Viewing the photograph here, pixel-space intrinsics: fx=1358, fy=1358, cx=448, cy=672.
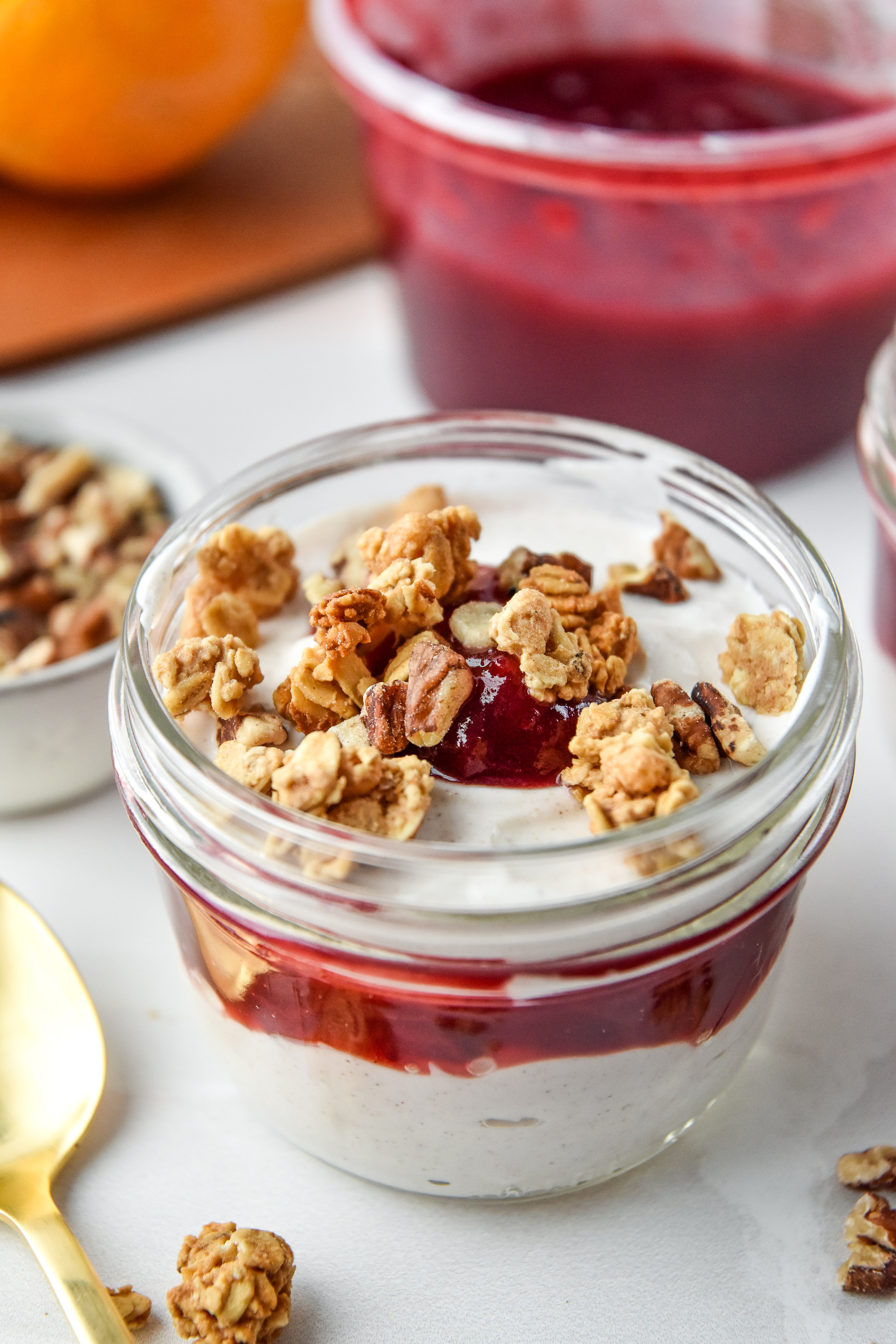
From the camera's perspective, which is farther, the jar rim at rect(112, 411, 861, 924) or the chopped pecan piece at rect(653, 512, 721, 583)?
the chopped pecan piece at rect(653, 512, 721, 583)

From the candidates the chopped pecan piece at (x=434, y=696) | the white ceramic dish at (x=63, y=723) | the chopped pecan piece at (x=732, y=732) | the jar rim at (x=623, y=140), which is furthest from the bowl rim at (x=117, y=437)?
the chopped pecan piece at (x=732, y=732)

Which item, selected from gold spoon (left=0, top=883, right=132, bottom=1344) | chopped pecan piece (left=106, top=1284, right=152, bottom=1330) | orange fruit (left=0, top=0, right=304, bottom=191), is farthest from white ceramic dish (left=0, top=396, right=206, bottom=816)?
orange fruit (left=0, top=0, right=304, bottom=191)

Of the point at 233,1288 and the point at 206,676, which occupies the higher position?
the point at 206,676

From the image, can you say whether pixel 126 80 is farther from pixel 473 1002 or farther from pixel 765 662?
pixel 473 1002

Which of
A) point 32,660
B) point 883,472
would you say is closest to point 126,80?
point 32,660

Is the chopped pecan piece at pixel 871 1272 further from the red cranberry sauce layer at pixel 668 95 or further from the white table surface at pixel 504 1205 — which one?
the red cranberry sauce layer at pixel 668 95

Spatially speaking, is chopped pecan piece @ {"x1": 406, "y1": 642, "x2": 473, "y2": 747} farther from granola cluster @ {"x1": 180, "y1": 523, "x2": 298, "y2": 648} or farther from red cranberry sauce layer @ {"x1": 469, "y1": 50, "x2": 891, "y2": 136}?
red cranberry sauce layer @ {"x1": 469, "y1": 50, "x2": 891, "y2": 136}

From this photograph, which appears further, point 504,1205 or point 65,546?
point 65,546
